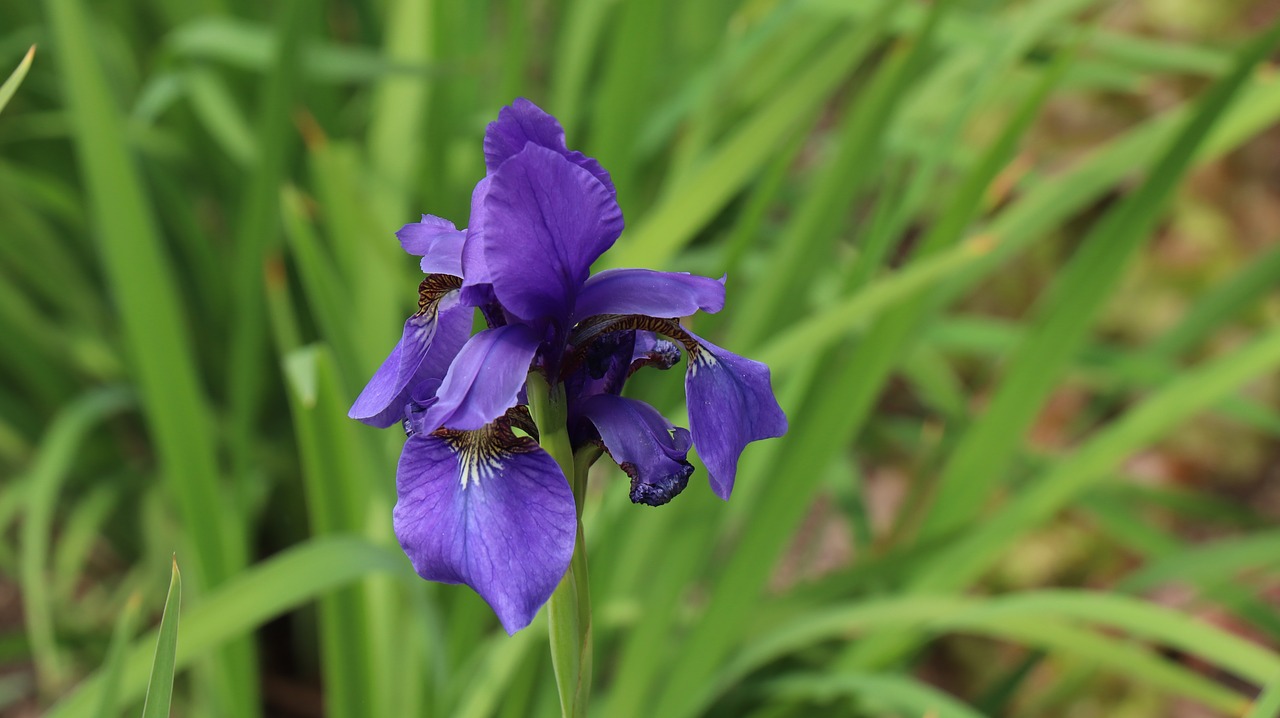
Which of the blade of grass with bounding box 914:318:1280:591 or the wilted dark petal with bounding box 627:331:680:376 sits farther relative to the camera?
the blade of grass with bounding box 914:318:1280:591

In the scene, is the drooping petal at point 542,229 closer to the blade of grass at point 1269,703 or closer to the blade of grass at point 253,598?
the blade of grass at point 253,598

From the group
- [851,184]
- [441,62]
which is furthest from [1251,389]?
[441,62]

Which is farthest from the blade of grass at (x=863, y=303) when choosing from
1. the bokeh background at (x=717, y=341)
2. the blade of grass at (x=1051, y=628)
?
the blade of grass at (x=1051, y=628)

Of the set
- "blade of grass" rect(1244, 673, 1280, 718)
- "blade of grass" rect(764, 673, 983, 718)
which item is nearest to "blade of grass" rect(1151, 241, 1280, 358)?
"blade of grass" rect(764, 673, 983, 718)

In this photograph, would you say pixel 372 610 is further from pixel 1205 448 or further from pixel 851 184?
pixel 1205 448

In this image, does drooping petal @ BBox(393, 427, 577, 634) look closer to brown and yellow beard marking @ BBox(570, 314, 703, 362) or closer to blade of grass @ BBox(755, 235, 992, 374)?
brown and yellow beard marking @ BBox(570, 314, 703, 362)

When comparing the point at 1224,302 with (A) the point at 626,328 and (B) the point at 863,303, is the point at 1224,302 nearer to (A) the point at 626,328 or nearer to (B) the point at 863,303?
(B) the point at 863,303
